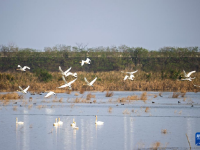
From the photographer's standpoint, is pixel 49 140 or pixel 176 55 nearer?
pixel 49 140

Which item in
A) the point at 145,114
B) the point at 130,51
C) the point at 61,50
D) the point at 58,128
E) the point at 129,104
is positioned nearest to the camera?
the point at 58,128

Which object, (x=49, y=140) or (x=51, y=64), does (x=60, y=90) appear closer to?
(x=49, y=140)

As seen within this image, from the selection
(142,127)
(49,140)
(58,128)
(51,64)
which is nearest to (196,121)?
(142,127)

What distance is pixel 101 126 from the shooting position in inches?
688

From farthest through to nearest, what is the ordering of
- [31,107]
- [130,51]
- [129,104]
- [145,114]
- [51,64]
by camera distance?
1. [130,51]
2. [51,64]
3. [129,104]
4. [31,107]
5. [145,114]

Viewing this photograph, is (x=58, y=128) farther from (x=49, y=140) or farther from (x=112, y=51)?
(x=112, y=51)

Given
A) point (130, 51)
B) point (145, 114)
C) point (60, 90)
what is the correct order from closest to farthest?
point (145, 114) < point (60, 90) < point (130, 51)

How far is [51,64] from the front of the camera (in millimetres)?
67812

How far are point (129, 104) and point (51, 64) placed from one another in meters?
42.5

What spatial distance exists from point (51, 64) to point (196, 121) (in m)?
50.7

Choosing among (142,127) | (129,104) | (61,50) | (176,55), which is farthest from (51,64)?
(142,127)

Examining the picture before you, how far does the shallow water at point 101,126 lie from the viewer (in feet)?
45.2

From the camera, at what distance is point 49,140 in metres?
14.4

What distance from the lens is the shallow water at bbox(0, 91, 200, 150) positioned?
45.2ft
